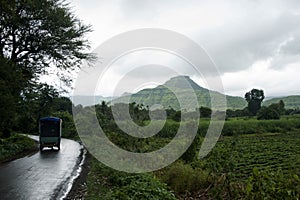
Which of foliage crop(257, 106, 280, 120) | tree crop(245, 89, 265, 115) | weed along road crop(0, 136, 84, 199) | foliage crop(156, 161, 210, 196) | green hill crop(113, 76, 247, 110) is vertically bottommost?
weed along road crop(0, 136, 84, 199)

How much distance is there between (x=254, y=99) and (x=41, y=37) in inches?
2729

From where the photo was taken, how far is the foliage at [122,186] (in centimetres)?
797

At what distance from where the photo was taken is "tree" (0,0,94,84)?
69.4ft

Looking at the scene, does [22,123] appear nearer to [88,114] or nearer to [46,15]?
[88,114]

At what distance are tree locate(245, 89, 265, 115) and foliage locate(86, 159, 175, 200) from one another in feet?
236

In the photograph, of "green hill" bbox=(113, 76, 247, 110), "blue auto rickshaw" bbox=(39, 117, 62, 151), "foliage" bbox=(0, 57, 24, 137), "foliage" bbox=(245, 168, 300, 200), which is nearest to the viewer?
"foliage" bbox=(245, 168, 300, 200)

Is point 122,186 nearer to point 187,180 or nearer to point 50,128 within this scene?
point 187,180

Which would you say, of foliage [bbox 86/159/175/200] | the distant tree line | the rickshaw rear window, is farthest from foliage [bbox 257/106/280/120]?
foliage [bbox 86/159/175/200]

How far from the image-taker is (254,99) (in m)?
82.9

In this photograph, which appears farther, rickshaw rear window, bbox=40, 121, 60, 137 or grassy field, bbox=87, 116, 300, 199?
rickshaw rear window, bbox=40, 121, 60, 137

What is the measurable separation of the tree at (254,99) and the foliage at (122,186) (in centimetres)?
7208

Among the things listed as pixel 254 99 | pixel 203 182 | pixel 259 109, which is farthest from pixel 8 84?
pixel 254 99

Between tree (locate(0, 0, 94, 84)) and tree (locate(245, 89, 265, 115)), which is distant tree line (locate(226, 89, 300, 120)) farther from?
tree (locate(0, 0, 94, 84))

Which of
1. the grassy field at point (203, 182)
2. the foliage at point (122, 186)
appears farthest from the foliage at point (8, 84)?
the foliage at point (122, 186)
